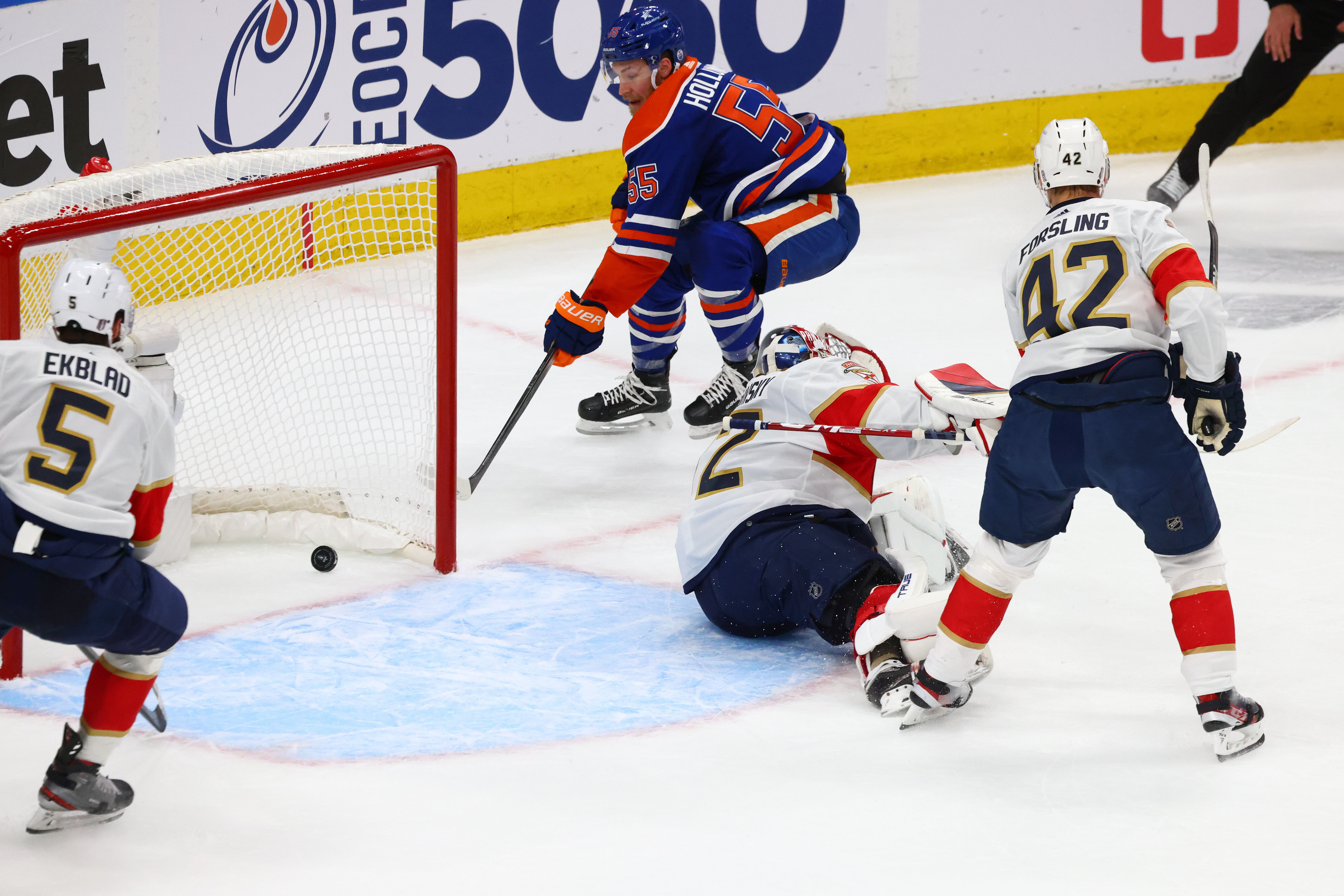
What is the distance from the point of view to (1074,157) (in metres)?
2.36

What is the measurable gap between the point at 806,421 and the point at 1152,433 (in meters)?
0.73

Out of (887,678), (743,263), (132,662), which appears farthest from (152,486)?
(743,263)

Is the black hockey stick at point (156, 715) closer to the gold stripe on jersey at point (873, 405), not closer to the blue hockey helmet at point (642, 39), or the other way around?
the gold stripe on jersey at point (873, 405)

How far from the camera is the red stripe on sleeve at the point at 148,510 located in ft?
6.79

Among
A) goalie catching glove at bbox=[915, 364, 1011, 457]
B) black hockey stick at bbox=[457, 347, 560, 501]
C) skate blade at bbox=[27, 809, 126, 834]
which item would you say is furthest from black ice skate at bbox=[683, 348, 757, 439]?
skate blade at bbox=[27, 809, 126, 834]

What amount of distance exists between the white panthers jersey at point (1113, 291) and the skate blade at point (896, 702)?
0.54m

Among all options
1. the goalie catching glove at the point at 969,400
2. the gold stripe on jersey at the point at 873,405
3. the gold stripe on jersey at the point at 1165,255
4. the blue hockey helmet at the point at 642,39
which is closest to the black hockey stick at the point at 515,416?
the blue hockey helmet at the point at 642,39

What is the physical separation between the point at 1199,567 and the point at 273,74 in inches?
170

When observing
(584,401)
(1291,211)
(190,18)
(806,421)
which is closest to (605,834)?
(806,421)

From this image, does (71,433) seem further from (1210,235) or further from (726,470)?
(1210,235)

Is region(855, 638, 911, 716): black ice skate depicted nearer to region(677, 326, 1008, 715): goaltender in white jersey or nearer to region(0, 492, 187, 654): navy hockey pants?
region(677, 326, 1008, 715): goaltender in white jersey

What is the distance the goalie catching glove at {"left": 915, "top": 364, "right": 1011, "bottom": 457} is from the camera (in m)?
2.48

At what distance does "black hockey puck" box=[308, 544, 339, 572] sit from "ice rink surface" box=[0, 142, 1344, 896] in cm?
4

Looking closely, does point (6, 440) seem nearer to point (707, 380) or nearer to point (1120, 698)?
point (1120, 698)
